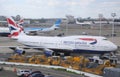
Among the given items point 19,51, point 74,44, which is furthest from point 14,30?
point 74,44

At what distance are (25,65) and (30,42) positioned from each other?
66.1 feet

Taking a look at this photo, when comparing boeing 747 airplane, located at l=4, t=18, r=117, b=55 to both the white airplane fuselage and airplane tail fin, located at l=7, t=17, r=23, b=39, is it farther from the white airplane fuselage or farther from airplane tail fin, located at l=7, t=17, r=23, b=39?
airplane tail fin, located at l=7, t=17, r=23, b=39

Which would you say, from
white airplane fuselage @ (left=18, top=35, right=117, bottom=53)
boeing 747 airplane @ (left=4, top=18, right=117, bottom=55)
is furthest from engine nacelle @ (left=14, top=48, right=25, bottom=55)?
white airplane fuselage @ (left=18, top=35, right=117, bottom=53)

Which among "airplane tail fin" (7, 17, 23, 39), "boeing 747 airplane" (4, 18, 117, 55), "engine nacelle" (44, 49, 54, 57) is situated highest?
"airplane tail fin" (7, 17, 23, 39)

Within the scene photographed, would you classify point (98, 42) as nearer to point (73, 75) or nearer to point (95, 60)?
point (95, 60)

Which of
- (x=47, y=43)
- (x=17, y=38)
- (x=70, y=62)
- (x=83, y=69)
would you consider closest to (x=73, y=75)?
(x=83, y=69)

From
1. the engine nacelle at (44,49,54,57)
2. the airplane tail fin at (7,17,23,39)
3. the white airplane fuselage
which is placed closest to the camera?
the white airplane fuselage

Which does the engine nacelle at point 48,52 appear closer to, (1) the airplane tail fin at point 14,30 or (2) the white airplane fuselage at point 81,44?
(2) the white airplane fuselage at point 81,44

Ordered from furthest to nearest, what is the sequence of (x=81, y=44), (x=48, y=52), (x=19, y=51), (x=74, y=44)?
(x=19, y=51) < (x=48, y=52) < (x=74, y=44) < (x=81, y=44)

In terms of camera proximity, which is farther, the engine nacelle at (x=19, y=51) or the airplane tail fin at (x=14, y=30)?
the airplane tail fin at (x=14, y=30)

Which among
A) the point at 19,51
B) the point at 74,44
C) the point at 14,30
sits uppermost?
the point at 14,30

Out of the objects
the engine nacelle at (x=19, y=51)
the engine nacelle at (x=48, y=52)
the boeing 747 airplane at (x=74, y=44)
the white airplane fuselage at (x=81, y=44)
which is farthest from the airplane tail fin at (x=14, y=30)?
the engine nacelle at (x=48, y=52)

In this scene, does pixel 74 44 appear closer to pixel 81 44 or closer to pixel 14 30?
pixel 81 44

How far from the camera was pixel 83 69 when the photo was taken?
2162 inches
